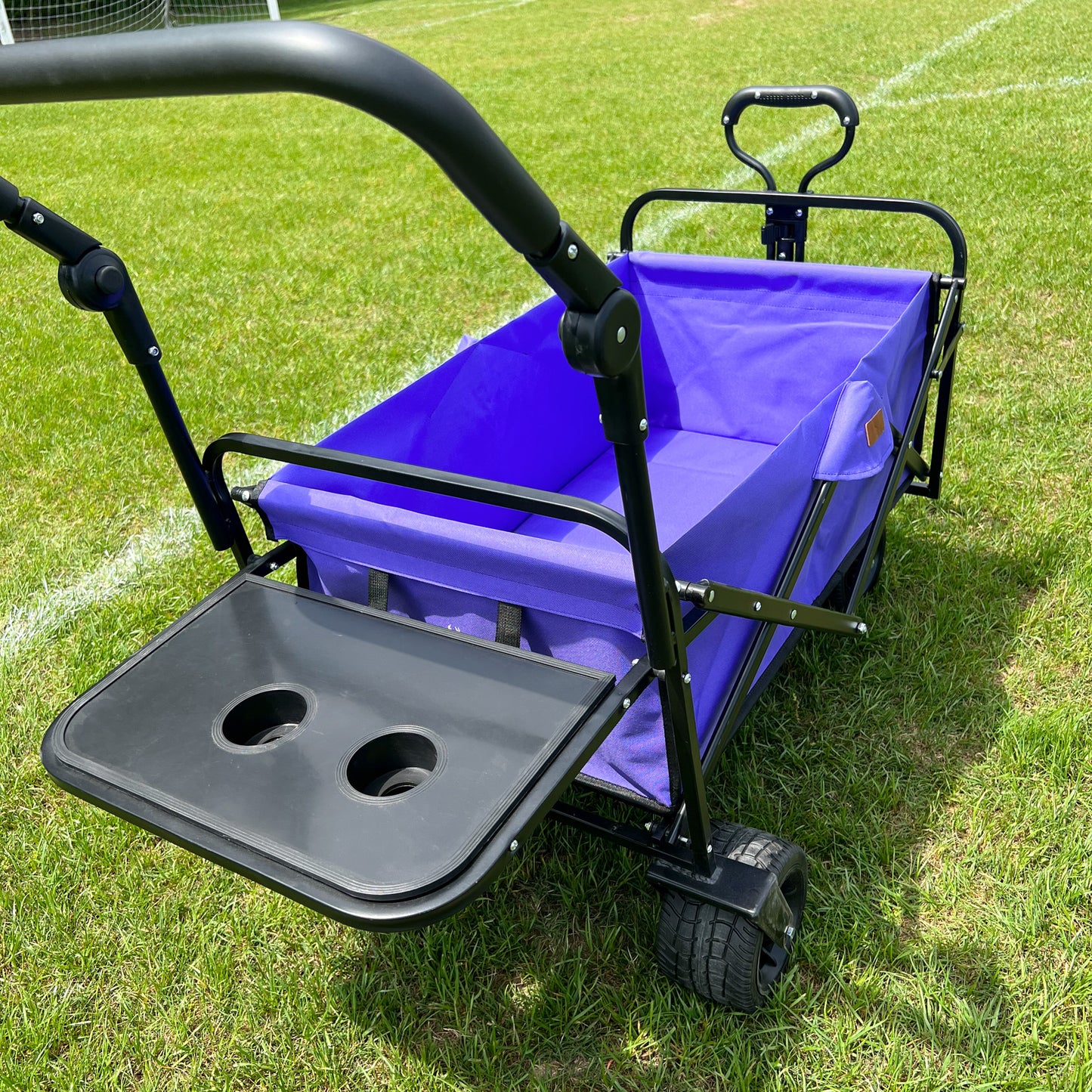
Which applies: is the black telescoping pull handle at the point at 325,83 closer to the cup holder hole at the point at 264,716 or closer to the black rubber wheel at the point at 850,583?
the cup holder hole at the point at 264,716

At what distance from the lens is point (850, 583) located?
2396mm

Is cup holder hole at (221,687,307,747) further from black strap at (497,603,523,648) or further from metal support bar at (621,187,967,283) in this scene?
metal support bar at (621,187,967,283)

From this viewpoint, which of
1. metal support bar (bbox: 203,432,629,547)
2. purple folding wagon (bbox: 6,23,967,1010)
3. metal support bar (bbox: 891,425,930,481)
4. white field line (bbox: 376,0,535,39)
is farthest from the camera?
white field line (bbox: 376,0,535,39)

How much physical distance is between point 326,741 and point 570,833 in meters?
0.77

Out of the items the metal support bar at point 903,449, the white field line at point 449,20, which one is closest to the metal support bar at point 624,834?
the metal support bar at point 903,449

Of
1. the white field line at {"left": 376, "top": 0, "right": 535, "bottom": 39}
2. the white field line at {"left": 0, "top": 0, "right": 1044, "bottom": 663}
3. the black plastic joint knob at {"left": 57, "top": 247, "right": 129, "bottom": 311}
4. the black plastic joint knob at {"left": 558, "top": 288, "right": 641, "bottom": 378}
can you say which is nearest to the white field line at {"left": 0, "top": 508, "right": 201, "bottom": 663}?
the white field line at {"left": 0, "top": 0, "right": 1044, "bottom": 663}

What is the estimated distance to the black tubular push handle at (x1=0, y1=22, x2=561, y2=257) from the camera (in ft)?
2.53

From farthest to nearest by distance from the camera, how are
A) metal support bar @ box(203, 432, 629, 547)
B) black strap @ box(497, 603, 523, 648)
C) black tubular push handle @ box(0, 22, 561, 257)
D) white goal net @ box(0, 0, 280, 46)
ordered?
white goal net @ box(0, 0, 280, 46)
black strap @ box(497, 603, 523, 648)
metal support bar @ box(203, 432, 629, 547)
black tubular push handle @ box(0, 22, 561, 257)

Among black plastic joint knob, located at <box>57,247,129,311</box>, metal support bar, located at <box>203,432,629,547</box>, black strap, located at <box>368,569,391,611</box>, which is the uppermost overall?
black plastic joint knob, located at <box>57,247,129,311</box>

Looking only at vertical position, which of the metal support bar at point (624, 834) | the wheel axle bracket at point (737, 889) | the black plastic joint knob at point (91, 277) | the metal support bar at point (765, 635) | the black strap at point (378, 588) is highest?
the black plastic joint knob at point (91, 277)

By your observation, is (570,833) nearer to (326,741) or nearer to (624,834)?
(624,834)

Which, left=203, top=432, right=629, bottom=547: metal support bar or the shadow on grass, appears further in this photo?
the shadow on grass

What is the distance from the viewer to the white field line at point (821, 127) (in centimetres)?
536

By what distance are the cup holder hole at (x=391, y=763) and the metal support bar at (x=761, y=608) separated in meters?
0.41
